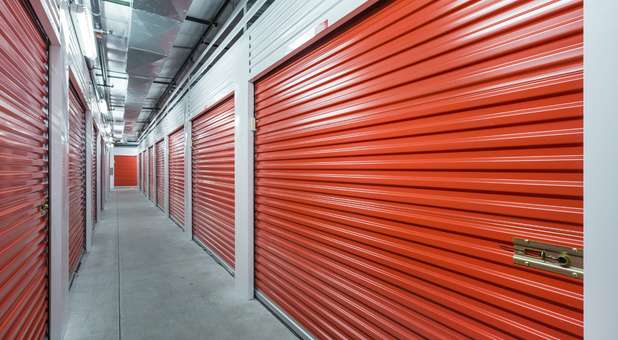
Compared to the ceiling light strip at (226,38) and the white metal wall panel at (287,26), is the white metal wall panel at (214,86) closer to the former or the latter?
the ceiling light strip at (226,38)

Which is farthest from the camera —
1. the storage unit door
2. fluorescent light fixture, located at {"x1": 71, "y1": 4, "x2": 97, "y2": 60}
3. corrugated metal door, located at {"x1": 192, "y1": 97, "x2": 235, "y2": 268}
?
the storage unit door

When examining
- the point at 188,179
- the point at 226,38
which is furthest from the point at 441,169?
the point at 188,179

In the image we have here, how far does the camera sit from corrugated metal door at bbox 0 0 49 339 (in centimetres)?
183

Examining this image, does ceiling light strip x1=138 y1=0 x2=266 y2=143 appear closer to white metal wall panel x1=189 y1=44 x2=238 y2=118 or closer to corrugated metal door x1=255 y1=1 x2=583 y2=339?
white metal wall panel x1=189 y1=44 x2=238 y2=118

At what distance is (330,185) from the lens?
2.48 m

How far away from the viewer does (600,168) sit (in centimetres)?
103

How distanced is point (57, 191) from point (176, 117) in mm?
5448

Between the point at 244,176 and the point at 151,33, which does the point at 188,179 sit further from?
the point at 244,176

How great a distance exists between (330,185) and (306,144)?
50 cm

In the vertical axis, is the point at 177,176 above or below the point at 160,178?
above

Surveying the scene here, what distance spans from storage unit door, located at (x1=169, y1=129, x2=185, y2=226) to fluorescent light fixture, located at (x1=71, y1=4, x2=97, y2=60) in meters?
3.67

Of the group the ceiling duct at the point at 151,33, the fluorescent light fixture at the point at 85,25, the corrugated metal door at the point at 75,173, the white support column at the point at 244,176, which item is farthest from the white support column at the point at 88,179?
the white support column at the point at 244,176

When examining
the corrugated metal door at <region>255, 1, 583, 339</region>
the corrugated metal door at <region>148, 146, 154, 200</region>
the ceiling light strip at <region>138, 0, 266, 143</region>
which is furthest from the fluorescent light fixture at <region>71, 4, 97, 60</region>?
the corrugated metal door at <region>148, 146, 154, 200</region>

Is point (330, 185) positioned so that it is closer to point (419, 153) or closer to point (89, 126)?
point (419, 153)
